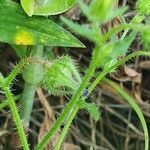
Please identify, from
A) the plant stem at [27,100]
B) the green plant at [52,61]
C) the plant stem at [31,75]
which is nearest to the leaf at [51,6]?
the green plant at [52,61]

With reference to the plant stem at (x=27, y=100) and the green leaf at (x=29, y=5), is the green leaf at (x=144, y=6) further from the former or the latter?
the plant stem at (x=27, y=100)

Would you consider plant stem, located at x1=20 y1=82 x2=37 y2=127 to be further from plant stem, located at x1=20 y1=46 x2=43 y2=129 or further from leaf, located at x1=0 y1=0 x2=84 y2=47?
leaf, located at x1=0 y1=0 x2=84 y2=47

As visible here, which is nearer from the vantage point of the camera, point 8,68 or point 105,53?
point 105,53

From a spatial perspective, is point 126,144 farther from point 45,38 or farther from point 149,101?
point 45,38

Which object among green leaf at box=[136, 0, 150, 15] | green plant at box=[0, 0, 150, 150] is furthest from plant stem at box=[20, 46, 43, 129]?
green leaf at box=[136, 0, 150, 15]

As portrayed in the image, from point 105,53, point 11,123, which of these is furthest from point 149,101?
point 105,53

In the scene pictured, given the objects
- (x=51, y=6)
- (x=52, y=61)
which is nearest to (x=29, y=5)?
(x=51, y=6)
